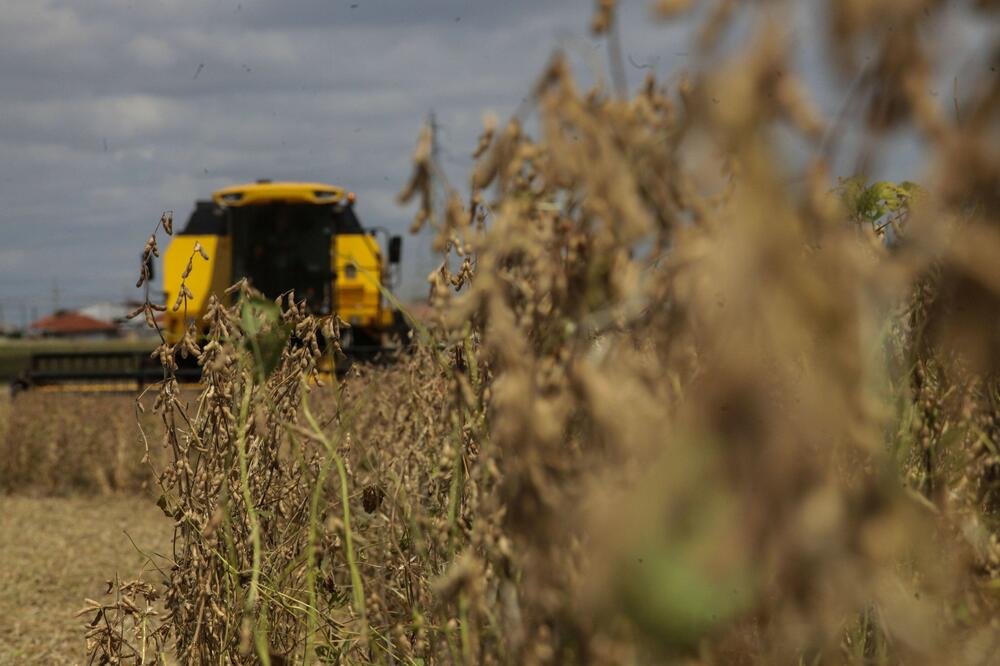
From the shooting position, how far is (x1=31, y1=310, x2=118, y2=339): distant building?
68125 mm

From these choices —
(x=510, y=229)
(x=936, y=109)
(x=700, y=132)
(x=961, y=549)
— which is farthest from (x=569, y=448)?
(x=961, y=549)

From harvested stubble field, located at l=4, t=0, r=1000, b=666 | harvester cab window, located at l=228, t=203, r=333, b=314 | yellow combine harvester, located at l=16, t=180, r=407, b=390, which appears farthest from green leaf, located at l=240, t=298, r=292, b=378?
harvester cab window, located at l=228, t=203, r=333, b=314

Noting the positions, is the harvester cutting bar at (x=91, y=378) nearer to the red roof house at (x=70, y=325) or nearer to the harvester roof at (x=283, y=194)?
the harvester roof at (x=283, y=194)

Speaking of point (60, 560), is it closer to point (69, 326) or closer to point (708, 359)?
point (708, 359)

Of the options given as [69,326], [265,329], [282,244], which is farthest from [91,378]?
[69,326]

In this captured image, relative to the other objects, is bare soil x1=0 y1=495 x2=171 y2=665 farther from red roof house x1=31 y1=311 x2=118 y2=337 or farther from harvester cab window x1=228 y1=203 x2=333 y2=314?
red roof house x1=31 y1=311 x2=118 y2=337

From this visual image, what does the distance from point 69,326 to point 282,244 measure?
60302 mm

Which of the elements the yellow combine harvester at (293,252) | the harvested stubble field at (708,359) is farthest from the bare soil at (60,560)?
the yellow combine harvester at (293,252)

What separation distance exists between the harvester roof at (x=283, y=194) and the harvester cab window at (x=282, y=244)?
0.54 feet

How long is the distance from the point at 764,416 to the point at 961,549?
1.00 meters

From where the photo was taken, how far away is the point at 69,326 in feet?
235

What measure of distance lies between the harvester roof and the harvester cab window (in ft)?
0.54

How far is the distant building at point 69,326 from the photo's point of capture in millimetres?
68125

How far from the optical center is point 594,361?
1278mm
